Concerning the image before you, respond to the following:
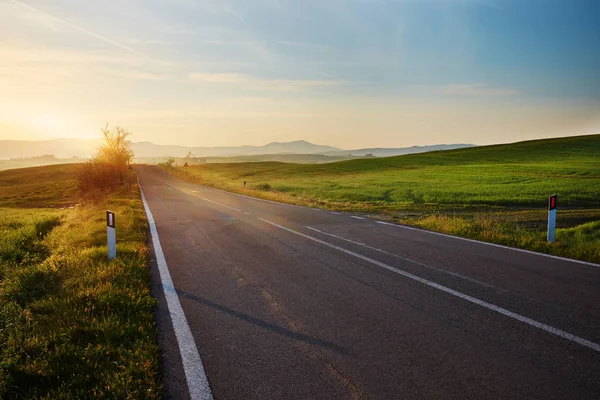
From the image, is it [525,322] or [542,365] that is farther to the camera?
[525,322]

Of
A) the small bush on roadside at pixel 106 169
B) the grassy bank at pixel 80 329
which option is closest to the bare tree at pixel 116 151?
the small bush on roadside at pixel 106 169

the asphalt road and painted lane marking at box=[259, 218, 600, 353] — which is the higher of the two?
painted lane marking at box=[259, 218, 600, 353]

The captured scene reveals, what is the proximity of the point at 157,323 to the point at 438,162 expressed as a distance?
66.7 metres

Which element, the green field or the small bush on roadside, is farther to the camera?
the small bush on roadside

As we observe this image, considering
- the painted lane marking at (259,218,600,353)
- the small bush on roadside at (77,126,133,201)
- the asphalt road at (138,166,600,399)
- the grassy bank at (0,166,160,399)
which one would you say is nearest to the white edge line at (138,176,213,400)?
the asphalt road at (138,166,600,399)

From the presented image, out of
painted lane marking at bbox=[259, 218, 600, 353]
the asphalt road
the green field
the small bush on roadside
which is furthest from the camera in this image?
the small bush on roadside

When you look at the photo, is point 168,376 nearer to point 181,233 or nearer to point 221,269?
point 221,269

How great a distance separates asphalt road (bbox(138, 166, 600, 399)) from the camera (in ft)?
11.1

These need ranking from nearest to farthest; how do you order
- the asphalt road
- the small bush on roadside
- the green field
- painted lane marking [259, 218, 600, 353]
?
the asphalt road
painted lane marking [259, 218, 600, 353]
the green field
the small bush on roadside

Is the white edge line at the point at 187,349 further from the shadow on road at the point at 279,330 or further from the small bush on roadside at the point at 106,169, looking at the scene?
the small bush on roadside at the point at 106,169

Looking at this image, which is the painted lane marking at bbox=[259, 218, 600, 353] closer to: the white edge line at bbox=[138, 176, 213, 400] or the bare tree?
the white edge line at bbox=[138, 176, 213, 400]

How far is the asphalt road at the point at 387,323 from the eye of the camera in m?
3.39

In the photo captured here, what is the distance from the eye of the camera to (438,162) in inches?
2591

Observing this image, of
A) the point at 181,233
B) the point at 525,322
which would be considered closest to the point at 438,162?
the point at 181,233
